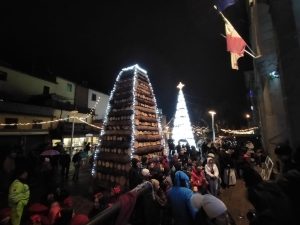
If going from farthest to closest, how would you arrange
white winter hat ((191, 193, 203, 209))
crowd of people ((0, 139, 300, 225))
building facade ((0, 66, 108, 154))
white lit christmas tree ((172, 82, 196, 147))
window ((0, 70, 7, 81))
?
white lit christmas tree ((172, 82, 196, 147)), window ((0, 70, 7, 81)), building facade ((0, 66, 108, 154)), white winter hat ((191, 193, 203, 209)), crowd of people ((0, 139, 300, 225))

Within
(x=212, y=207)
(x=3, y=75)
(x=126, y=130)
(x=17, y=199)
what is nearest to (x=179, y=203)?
(x=212, y=207)

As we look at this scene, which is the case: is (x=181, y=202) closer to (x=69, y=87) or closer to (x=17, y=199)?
(x=17, y=199)

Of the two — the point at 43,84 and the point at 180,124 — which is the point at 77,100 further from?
the point at 180,124

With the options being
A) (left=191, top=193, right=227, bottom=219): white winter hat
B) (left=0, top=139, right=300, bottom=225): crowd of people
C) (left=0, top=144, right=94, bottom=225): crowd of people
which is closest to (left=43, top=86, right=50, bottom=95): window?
(left=0, top=144, right=94, bottom=225): crowd of people

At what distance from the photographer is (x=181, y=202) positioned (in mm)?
4176

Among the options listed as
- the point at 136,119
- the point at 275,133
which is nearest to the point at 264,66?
the point at 275,133

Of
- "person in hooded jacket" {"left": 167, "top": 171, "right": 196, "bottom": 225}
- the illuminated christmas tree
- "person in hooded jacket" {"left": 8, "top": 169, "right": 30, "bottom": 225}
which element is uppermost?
the illuminated christmas tree

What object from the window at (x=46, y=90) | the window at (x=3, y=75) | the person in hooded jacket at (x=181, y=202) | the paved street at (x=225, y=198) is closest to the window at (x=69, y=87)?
the window at (x=46, y=90)

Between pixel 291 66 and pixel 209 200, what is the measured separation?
6.38 meters

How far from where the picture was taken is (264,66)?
13.2 meters

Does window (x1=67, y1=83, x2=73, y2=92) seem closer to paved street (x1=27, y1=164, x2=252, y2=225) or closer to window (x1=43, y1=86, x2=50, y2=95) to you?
window (x1=43, y1=86, x2=50, y2=95)

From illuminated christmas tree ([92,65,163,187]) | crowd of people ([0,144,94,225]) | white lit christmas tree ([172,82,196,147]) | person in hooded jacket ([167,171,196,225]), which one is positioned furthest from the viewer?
white lit christmas tree ([172,82,196,147])

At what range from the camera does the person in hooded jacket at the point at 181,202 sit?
4043 mm

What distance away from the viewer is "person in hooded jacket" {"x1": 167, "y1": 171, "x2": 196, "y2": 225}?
4043 mm
